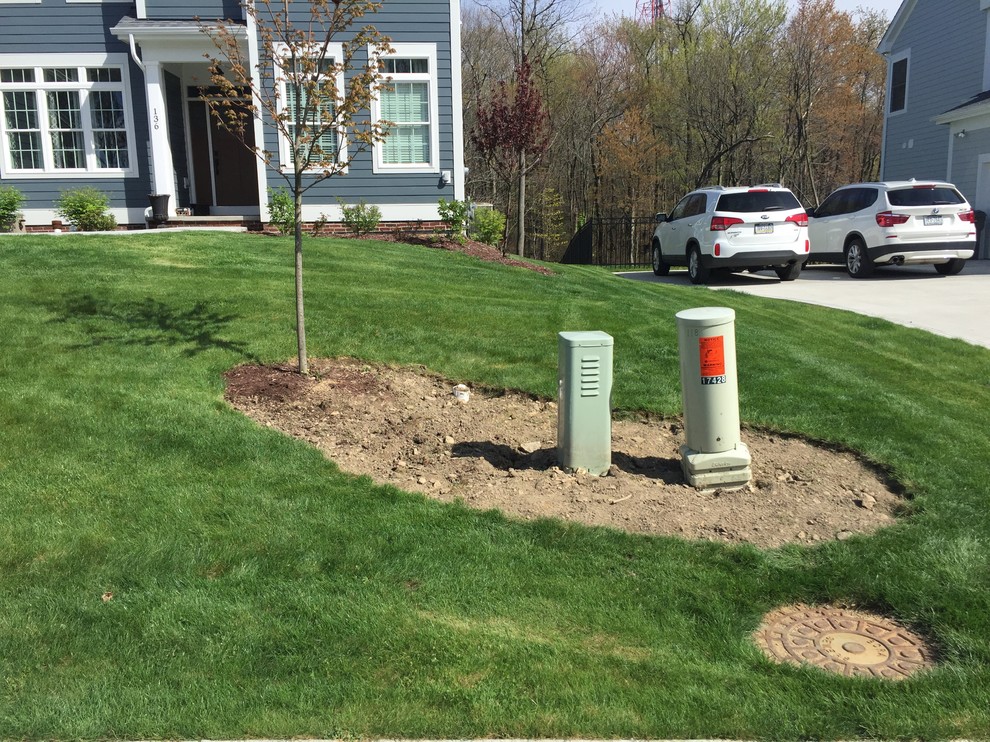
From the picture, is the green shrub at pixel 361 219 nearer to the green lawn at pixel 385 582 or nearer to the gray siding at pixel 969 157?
the green lawn at pixel 385 582

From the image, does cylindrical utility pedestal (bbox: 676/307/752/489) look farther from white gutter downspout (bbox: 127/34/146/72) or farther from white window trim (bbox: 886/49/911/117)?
white window trim (bbox: 886/49/911/117)

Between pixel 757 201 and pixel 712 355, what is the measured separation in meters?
11.3

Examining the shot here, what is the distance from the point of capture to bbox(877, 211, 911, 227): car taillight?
15930mm

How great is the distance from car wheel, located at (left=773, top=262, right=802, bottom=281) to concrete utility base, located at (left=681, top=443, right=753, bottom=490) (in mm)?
11973

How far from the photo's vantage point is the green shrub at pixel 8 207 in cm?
1488

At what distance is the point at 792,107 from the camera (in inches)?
1225

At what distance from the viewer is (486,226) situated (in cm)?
1647

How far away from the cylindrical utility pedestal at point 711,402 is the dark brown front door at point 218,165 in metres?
15.1

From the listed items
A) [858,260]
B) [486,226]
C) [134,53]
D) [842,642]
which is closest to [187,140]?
[134,53]

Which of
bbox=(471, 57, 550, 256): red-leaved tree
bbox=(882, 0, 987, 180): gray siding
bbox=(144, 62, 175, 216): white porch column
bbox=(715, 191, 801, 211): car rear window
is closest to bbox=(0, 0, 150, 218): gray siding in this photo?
bbox=(144, 62, 175, 216): white porch column

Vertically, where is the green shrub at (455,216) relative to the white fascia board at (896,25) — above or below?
below

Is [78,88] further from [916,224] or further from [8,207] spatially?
[916,224]

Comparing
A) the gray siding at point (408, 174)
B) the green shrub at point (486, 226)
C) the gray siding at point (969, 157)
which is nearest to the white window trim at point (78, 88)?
the gray siding at point (408, 174)

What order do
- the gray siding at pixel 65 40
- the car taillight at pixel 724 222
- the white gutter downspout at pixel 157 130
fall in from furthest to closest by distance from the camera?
the gray siding at pixel 65 40, the white gutter downspout at pixel 157 130, the car taillight at pixel 724 222
